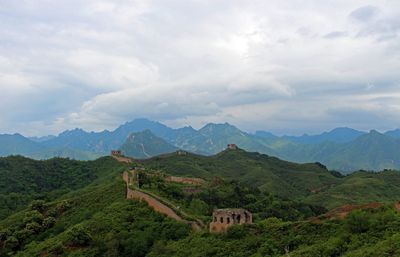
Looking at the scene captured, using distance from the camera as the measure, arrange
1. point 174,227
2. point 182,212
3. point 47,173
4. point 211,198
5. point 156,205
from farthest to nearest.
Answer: point 47,173 → point 211,198 → point 156,205 → point 182,212 → point 174,227

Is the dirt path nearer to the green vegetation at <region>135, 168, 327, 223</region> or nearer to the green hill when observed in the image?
the green vegetation at <region>135, 168, 327, 223</region>

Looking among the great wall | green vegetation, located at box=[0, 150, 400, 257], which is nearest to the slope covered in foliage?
green vegetation, located at box=[0, 150, 400, 257]

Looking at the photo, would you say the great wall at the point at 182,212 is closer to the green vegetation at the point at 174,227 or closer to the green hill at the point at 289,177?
the green vegetation at the point at 174,227

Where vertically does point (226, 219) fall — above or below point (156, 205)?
below

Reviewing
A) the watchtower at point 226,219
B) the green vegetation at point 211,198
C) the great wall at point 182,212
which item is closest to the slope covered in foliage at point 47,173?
the green vegetation at point 211,198

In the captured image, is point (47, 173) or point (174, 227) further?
point (47, 173)

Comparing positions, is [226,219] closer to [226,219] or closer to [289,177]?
[226,219]

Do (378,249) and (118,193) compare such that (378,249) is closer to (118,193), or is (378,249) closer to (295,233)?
(295,233)

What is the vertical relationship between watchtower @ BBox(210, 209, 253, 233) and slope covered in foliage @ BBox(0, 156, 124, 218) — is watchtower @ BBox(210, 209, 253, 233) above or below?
below

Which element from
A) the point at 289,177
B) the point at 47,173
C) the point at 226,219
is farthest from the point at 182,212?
the point at 289,177

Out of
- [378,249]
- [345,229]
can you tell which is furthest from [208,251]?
[378,249]

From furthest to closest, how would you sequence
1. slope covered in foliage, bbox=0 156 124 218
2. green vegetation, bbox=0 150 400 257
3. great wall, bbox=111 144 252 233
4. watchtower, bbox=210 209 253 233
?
slope covered in foliage, bbox=0 156 124 218, great wall, bbox=111 144 252 233, watchtower, bbox=210 209 253 233, green vegetation, bbox=0 150 400 257

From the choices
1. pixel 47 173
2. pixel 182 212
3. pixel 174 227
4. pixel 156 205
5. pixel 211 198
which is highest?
pixel 47 173

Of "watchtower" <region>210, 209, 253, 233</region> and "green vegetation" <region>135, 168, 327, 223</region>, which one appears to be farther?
"green vegetation" <region>135, 168, 327, 223</region>
